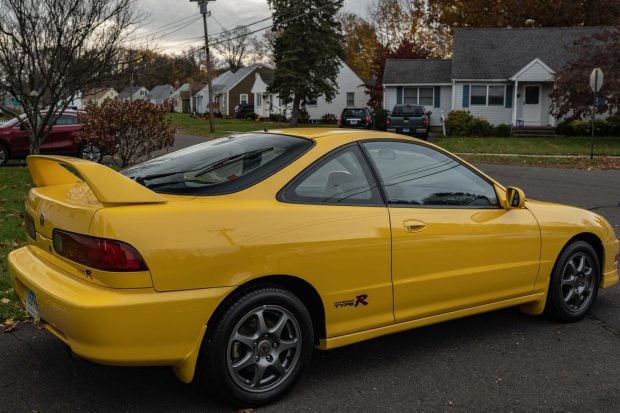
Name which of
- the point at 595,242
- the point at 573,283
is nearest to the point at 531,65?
the point at 595,242

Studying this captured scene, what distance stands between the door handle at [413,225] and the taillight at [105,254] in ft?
5.50

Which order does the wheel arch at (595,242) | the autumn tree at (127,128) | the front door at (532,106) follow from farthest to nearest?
the front door at (532,106), the autumn tree at (127,128), the wheel arch at (595,242)

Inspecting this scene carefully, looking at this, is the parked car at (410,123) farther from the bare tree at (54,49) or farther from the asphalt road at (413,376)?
the asphalt road at (413,376)

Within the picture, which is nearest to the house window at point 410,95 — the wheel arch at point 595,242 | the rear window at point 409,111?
the rear window at point 409,111

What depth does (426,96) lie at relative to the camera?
36688mm

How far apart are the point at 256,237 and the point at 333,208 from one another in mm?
582

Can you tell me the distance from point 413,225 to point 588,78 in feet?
79.8

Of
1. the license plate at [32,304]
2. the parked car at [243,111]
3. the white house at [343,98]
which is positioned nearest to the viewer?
the license plate at [32,304]

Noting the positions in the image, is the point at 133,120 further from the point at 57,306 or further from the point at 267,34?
the point at 267,34

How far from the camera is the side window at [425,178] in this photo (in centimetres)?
403

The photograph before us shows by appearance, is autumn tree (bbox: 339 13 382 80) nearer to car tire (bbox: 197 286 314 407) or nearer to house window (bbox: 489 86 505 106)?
house window (bbox: 489 86 505 106)

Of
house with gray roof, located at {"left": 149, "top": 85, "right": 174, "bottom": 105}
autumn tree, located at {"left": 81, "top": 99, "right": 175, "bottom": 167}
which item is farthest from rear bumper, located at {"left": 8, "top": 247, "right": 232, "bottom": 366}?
house with gray roof, located at {"left": 149, "top": 85, "right": 174, "bottom": 105}

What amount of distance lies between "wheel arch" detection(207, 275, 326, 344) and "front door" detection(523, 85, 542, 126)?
106 ft

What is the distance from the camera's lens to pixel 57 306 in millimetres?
3131
